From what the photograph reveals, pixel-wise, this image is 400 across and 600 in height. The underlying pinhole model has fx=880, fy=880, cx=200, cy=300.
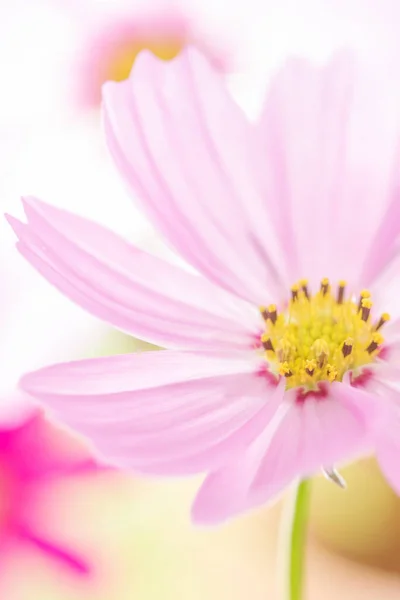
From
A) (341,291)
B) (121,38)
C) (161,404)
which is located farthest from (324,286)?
(121,38)

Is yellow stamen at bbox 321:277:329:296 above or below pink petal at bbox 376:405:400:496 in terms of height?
above

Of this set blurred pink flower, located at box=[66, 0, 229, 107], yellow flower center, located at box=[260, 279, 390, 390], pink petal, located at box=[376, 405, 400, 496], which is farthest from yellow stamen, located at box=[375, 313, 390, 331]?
blurred pink flower, located at box=[66, 0, 229, 107]

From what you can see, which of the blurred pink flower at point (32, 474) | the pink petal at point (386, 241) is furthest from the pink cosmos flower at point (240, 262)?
the blurred pink flower at point (32, 474)

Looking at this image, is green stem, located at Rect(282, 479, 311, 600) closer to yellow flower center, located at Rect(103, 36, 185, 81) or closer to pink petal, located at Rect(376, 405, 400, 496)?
pink petal, located at Rect(376, 405, 400, 496)

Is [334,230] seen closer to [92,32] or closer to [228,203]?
[228,203]

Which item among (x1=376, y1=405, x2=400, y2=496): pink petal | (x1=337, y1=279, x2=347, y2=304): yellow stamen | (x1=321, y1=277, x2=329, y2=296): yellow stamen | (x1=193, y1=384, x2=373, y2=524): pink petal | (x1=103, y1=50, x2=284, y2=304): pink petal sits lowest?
(x1=376, y1=405, x2=400, y2=496): pink petal

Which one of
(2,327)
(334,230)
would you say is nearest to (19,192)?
(2,327)

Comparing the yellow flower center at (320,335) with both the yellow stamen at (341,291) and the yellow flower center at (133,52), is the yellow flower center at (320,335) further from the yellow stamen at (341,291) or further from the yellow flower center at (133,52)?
the yellow flower center at (133,52)
